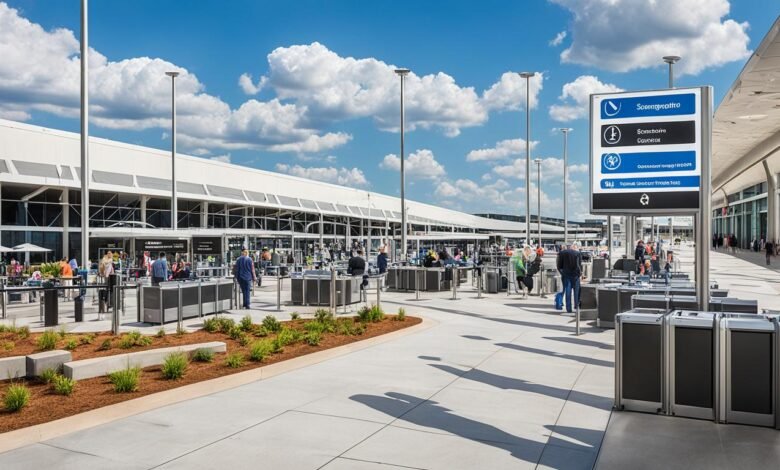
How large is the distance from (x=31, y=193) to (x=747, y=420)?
127 ft

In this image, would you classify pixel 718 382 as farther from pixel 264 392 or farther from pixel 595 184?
pixel 264 392

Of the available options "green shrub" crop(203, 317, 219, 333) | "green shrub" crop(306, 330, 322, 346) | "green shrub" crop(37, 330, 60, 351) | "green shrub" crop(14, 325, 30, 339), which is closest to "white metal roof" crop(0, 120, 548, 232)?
"green shrub" crop(14, 325, 30, 339)

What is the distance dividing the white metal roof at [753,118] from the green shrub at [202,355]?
697 inches

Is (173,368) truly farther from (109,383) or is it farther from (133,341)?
(133,341)


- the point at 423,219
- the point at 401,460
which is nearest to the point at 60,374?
the point at 401,460

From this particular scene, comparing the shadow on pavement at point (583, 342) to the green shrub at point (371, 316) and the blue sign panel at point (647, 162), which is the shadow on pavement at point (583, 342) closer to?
the green shrub at point (371, 316)

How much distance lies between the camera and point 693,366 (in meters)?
6.62

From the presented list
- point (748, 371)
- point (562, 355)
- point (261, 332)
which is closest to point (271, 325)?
point (261, 332)

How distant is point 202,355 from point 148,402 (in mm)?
2191

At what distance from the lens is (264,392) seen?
8039mm

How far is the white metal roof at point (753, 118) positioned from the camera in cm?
2241

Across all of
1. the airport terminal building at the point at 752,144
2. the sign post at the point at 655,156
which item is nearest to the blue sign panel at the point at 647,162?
the sign post at the point at 655,156

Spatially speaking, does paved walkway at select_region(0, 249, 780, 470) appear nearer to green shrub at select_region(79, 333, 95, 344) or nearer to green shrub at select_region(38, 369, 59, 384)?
green shrub at select_region(38, 369, 59, 384)

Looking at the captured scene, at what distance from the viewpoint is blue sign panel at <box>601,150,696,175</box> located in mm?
8664
